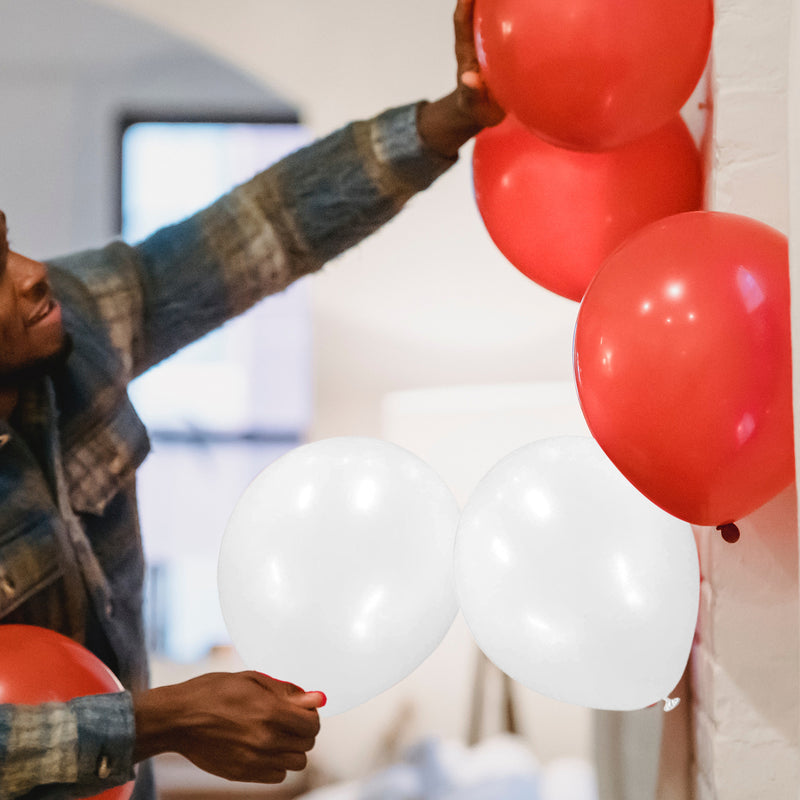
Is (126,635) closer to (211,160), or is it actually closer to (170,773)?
(170,773)

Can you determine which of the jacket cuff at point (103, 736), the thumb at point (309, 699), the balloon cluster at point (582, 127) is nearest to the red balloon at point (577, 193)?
the balloon cluster at point (582, 127)

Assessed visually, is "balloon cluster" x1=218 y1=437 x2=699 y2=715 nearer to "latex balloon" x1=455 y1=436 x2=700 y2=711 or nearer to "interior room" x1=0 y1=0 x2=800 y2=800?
"latex balloon" x1=455 y1=436 x2=700 y2=711

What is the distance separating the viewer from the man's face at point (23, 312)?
36.2 inches

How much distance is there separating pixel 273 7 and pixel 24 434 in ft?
5.30

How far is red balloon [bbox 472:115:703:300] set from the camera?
2.67 ft

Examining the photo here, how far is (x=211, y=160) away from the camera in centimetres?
298

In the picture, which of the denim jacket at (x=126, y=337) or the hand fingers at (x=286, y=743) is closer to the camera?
the hand fingers at (x=286, y=743)

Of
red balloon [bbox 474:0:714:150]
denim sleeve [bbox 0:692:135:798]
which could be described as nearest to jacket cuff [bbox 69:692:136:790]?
denim sleeve [bbox 0:692:135:798]

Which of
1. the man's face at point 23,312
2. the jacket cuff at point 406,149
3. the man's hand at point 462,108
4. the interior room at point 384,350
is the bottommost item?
the interior room at point 384,350

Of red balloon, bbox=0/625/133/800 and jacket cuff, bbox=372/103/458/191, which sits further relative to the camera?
jacket cuff, bbox=372/103/458/191

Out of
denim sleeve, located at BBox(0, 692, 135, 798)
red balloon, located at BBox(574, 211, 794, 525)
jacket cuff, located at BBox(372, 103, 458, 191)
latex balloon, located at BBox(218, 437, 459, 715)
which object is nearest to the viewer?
red balloon, located at BBox(574, 211, 794, 525)

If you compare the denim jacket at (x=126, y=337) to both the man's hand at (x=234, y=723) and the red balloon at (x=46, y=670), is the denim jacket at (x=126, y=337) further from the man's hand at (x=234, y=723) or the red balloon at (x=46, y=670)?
the man's hand at (x=234, y=723)

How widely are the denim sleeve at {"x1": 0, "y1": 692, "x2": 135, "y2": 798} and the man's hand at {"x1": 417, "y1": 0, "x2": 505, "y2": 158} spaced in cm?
61

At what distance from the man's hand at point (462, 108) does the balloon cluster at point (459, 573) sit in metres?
0.32
